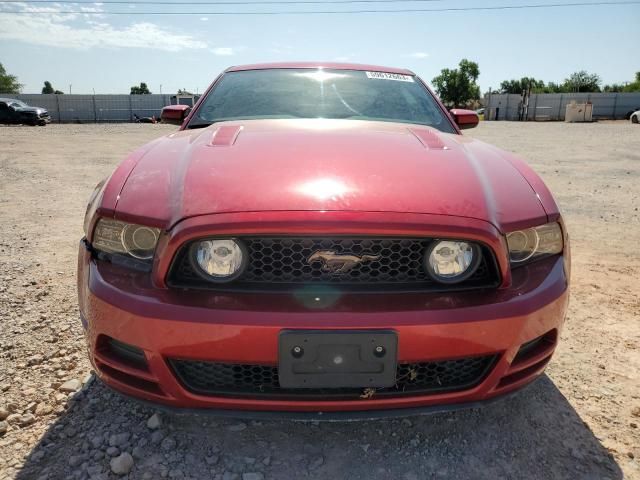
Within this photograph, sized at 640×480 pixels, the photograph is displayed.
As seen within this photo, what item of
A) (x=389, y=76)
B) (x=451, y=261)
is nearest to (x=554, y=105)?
(x=389, y=76)

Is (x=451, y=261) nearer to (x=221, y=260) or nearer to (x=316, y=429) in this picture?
(x=221, y=260)

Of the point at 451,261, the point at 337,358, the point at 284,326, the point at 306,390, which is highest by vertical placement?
the point at 451,261

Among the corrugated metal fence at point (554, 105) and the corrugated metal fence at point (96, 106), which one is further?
the corrugated metal fence at point (554, 105)

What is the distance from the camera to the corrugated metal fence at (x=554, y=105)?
136 feet

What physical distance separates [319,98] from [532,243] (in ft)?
5.20

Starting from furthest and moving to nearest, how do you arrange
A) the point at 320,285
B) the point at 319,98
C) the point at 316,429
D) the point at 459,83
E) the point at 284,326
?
the point at 459,83
the point at 319,98
the point at 316,429
the point at 320,285
the point at 284,326

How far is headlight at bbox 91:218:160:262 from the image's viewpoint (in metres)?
1.63

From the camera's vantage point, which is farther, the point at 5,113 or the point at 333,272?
the point at 5,113

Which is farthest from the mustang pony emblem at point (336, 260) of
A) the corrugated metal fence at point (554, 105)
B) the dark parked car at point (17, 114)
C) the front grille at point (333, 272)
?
the corrugated metal fence at point (554, 105)

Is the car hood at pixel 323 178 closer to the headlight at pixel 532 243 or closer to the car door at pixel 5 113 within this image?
the headlight at pixel 532 243

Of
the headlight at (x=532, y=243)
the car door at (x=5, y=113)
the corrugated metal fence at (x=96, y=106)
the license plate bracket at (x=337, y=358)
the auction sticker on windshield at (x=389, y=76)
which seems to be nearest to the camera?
the license plate bracket at (x=337, y=358)

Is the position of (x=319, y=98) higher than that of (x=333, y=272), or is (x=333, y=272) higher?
(x=319, y=98)

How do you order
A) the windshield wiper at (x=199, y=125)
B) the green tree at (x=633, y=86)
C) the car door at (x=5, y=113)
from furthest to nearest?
the green tree at (x=633, y=86) < the car door at (x=5, y=113) < the windshield wiper at (x=199, y=125)

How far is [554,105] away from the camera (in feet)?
143
